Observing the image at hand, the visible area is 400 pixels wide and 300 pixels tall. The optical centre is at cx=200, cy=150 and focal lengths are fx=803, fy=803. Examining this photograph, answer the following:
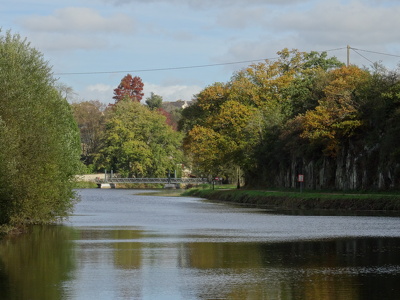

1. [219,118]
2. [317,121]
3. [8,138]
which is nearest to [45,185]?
[8,138]

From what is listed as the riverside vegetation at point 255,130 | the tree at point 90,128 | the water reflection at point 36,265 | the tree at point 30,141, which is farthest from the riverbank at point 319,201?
the tree at point 90,128

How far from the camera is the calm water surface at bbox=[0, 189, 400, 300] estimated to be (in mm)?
20200

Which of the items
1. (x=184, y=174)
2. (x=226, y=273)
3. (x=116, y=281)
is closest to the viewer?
(x=116, y=281)

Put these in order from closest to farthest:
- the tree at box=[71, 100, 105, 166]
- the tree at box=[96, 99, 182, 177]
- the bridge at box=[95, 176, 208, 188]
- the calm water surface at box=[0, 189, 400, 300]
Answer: the calm water surface at box=[0, 189, 400, 300] < the tree at box=[96, 99, 182, 177] < the bridge at box=[95, 176, 208, 188] < the tree at box=[71, 100, 105, 166]

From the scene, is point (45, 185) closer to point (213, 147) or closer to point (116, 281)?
point (116, 281)

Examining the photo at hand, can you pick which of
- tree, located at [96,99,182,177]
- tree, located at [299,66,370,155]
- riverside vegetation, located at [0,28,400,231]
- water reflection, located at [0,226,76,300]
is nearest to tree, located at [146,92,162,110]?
tree, located at [96,99,182,177]

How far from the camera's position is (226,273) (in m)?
23.8

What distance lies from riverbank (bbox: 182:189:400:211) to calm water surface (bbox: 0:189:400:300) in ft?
48.8

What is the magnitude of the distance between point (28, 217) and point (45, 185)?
3198 mm

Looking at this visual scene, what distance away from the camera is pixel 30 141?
38.2 m

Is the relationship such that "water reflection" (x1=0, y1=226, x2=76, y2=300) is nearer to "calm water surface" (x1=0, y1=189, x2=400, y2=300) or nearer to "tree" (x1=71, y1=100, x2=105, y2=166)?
"calm water surface" (x1=0, y1=189, x2=400, y2=300)

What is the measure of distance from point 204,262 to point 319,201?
4087cm

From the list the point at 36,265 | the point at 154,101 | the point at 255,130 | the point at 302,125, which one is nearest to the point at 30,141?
the point at 36,265

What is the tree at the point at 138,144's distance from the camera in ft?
475
